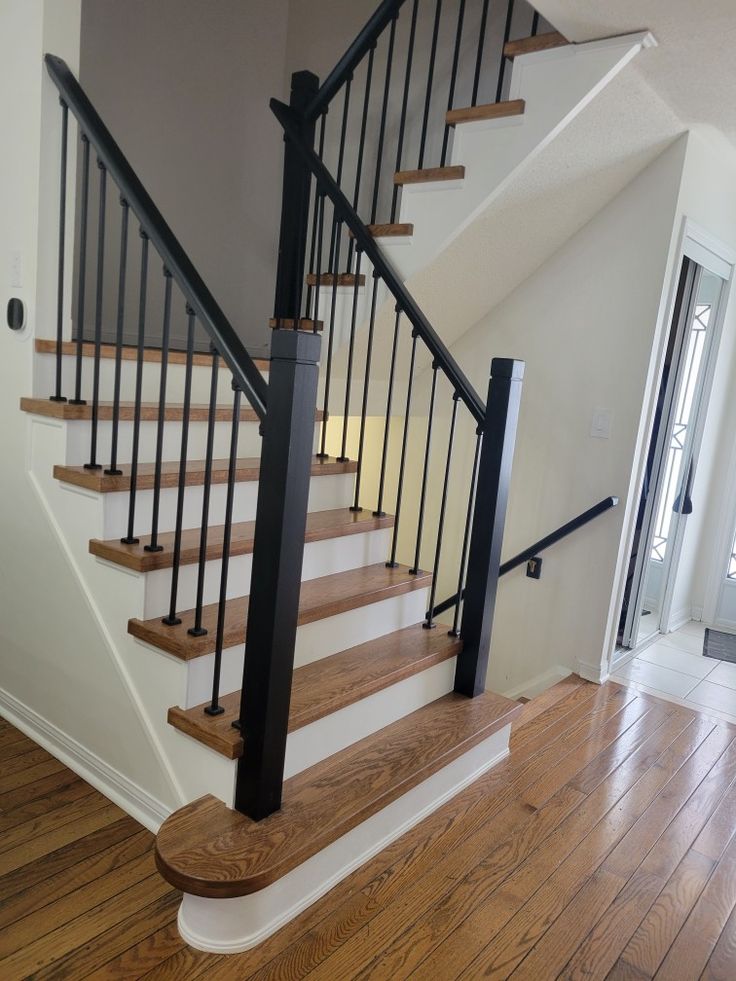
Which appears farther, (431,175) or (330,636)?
(431,175)

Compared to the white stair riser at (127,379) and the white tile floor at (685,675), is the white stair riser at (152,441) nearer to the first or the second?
the white stair riser at (127,379)

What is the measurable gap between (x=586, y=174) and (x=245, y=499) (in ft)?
6.28

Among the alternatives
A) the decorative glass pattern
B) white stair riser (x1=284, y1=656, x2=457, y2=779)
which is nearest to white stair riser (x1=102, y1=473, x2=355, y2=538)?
white stair riser (x1=284, y1=656, x2=457, y2=779)

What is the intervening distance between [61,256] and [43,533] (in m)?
0.88

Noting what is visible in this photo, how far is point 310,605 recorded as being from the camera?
2.32m

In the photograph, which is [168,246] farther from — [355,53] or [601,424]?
[601,424]

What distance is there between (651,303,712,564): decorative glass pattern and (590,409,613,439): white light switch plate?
87 cm

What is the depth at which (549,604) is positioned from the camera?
141 inches

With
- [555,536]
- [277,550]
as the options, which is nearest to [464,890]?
Answer: [277,550]

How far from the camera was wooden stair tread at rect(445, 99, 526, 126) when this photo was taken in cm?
262

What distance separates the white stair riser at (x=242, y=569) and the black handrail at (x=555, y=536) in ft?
1.73

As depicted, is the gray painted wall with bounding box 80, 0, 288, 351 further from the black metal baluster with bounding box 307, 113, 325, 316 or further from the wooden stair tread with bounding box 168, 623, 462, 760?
the wooden stair tread with bounding box 168, 623, 462, 760

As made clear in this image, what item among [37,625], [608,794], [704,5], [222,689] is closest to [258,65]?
[704,5]

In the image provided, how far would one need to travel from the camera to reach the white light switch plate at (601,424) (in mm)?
3350
